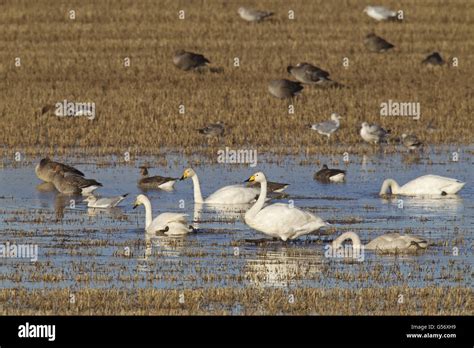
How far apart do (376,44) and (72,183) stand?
16.6 metres

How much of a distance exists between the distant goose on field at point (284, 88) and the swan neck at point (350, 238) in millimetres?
14948

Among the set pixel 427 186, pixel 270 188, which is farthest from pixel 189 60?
pixel 427 186

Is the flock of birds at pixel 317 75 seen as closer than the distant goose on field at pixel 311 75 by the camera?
Yes

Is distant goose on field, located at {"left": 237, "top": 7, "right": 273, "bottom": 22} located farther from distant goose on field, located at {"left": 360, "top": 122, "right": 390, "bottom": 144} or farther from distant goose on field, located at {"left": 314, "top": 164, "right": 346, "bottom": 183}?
distant goose on field, located at {"left": 314, "top": 164, "right": 346, "bottom": 183}

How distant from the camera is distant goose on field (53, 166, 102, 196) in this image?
19297 mm

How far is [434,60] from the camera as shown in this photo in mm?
33438

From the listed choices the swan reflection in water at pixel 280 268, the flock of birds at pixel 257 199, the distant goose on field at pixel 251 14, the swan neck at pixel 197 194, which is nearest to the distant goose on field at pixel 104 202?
the flock of birds at pixel 257 199

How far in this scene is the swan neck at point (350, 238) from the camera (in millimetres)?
14070

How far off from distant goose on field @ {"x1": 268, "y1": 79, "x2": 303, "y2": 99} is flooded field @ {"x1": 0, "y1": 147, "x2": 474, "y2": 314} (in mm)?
7359

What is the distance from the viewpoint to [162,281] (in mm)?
12570

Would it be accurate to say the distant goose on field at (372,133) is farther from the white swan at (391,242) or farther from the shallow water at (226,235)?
the white swan at (391,242)
